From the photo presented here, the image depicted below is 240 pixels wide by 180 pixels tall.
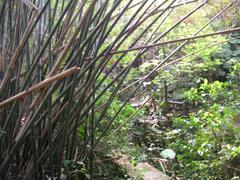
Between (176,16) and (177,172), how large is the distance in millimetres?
2817

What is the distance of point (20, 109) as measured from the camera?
111 centimetres

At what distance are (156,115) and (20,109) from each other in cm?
278

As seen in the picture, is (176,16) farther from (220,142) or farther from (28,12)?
(28,12)

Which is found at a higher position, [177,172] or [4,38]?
[4,38]

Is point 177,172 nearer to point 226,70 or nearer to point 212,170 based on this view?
point 212,170

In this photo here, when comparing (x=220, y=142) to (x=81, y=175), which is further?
(x=220, y=142)

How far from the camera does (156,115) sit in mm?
3789

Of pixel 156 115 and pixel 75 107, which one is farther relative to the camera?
pixel 156 115

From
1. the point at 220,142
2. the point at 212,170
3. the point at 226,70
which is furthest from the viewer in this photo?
the point at 226,70

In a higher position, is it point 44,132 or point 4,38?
point 4,38

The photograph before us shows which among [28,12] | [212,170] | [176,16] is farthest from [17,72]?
[176,16]

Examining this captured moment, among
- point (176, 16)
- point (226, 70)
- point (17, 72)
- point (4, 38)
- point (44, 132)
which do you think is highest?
point (176, 16)

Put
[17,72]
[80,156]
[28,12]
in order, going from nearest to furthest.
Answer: [17,72]
[28,12]
[80,156]

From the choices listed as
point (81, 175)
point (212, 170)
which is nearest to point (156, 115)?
point (212, 170)
